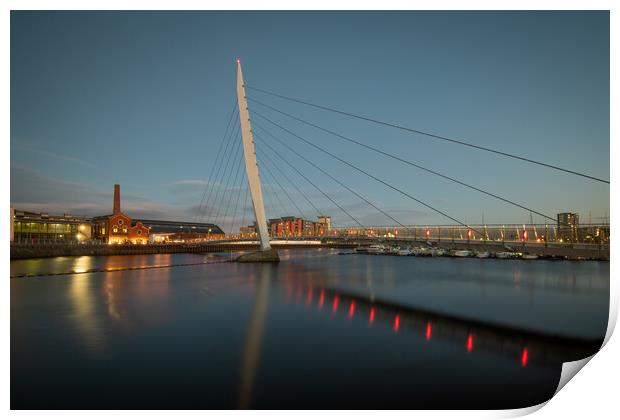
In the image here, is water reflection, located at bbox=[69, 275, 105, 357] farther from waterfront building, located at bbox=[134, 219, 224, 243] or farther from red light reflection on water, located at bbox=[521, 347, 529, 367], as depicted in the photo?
waterfront building, located at bbox=[134, 219, 224, 243]

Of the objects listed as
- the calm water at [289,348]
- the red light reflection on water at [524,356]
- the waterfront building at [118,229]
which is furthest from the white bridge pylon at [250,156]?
the waterfront building at [118,229]

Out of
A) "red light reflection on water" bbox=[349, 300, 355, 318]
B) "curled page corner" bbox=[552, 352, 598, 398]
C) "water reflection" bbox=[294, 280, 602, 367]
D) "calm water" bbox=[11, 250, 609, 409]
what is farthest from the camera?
"red light reflection on water" bbox=[349, 300, 355, 318]

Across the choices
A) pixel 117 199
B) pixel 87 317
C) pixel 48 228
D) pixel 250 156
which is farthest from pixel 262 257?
pixel 117 199

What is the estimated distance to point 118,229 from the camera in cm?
5062

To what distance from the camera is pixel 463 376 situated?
18.3ft

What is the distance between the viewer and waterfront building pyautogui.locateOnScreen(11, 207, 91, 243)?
39594 millimetres

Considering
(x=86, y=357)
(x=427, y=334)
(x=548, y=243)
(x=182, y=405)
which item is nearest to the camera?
(x=182, y=405)

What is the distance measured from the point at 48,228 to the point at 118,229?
8295 millimetres

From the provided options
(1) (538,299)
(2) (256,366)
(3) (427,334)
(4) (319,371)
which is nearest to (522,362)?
(3) (427,334)

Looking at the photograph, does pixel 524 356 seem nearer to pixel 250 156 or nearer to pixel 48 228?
pixel 250 156

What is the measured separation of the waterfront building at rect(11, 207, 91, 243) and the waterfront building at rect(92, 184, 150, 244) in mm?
1653

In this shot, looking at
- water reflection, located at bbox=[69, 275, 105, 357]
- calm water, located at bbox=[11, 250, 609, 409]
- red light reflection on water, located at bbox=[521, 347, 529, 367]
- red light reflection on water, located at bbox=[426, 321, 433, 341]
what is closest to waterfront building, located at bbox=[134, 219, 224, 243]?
water reflection, located at bbox=[69, 275, 105, 357]
